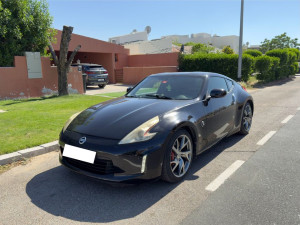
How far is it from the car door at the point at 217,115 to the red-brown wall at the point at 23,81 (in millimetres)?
9583

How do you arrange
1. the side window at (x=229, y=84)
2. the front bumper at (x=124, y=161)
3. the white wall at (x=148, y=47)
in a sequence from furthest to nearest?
the white wall at (x=148, y=47) < the side window at (x=229, y=84) < the front bumper at (x=124, y=161)

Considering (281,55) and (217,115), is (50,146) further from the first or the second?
(281,55)

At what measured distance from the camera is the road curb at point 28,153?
4.11 metres

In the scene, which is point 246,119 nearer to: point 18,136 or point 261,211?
point 261,211

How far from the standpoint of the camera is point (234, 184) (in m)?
3.32

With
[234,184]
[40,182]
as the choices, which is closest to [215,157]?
[234,184]

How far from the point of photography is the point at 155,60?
24781mm

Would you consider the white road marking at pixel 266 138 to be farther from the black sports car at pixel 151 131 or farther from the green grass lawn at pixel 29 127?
the green grass lawn at pixel 29 127

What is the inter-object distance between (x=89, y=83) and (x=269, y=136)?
13928 millimetres

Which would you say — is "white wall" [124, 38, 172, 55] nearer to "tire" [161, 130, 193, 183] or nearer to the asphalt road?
the asphalt road

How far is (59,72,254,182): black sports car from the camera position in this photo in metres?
2.94

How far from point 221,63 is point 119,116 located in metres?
16.0

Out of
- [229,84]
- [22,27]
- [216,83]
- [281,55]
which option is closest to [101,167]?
[216,83]

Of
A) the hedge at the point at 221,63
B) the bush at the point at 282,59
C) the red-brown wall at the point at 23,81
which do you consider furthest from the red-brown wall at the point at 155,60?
the red-brown wall at the point at 23,81
